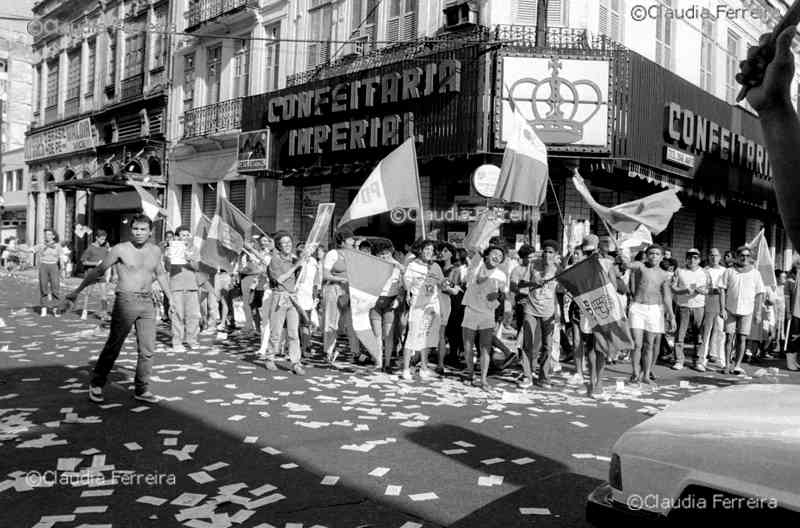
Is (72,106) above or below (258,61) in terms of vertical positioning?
above

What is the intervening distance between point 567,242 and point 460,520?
1235 centimetres

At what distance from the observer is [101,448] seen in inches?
216

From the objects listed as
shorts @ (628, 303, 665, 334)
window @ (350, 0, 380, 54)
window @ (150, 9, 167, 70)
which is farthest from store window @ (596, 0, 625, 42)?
window @ (150, 9, 167, 70)

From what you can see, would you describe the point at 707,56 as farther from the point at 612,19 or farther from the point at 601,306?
the point at 601,306

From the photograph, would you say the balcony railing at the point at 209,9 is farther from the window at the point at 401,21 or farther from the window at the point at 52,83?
the window at the point at 52,83

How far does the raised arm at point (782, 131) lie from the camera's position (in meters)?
1.95

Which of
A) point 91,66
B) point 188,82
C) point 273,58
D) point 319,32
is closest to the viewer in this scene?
point 319,32

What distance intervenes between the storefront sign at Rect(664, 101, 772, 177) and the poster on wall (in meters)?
2.58

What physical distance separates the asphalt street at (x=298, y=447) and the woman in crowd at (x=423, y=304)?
1.72ft

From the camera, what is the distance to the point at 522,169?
389 inches

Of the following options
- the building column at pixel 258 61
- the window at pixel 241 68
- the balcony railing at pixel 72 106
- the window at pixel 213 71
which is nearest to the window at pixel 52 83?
the balcony railing at pixel 72 106

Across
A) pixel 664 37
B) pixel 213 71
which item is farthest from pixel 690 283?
pixel 213 71

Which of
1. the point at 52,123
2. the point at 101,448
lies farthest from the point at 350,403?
the point at 52,123

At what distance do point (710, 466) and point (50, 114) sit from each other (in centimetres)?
3917
